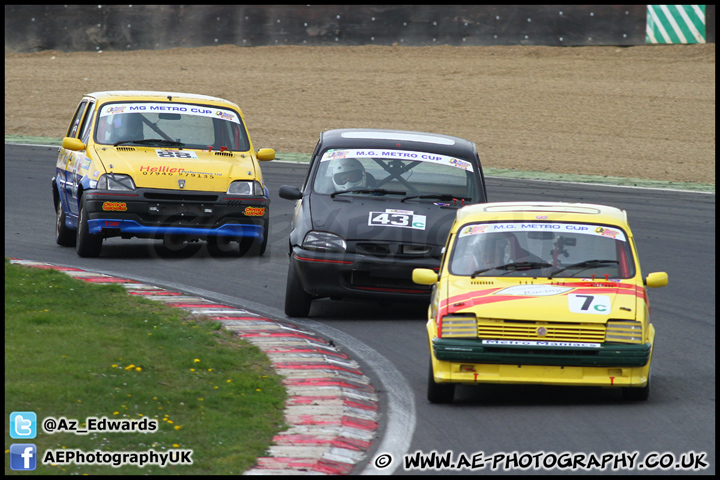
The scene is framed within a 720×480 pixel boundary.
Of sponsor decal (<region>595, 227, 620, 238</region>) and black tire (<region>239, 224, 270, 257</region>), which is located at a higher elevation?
sponsor decal (<region>595, 227, 620, 238</region>)

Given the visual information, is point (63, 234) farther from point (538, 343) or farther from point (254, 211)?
point (538, 343)

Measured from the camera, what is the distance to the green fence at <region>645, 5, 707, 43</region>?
31.4 metres

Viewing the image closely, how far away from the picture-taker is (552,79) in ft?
106

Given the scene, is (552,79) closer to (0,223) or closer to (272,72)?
(272,72)

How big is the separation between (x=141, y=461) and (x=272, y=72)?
93.6 feet

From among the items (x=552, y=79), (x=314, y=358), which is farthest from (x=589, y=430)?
(x=552, y=79)

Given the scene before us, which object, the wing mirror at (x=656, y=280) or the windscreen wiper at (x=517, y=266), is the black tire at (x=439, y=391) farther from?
the wing mirror at (x=656, y=280)

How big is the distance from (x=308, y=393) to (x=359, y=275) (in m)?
2.76

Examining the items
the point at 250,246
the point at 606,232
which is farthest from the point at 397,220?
the point at 250,246

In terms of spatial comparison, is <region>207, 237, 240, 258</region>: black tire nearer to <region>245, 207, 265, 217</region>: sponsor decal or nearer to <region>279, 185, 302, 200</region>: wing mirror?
<region>245, 207, 265, 217</region>: sponsor decal

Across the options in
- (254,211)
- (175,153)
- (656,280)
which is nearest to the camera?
(656,280)

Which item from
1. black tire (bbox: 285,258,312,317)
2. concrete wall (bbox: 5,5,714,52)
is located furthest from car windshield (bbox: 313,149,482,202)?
concrete wall (bbox: 5,5,714,52)

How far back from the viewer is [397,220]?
10938 millimetres

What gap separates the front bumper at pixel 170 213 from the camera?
1330cm
